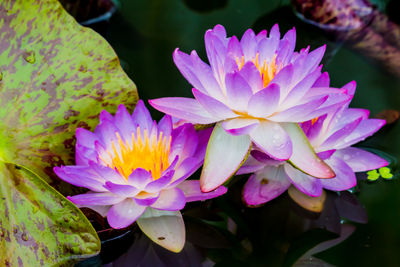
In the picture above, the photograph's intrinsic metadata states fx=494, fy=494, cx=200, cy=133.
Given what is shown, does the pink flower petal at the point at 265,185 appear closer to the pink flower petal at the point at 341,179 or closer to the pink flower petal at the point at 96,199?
the pink flower petal at the point at 341,179

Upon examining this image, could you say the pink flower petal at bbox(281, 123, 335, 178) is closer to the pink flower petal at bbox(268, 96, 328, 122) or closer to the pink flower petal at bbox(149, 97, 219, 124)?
the pink flower petal at bbox(268, 96, 328, 122)

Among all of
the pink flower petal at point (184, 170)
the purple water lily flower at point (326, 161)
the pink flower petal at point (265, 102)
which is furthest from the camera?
the purple water lily flower at point (326, 161)

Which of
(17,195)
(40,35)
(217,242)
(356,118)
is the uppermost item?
(40,35)

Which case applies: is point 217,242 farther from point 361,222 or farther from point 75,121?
point 75,121

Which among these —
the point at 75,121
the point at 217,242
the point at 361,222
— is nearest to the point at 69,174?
the point at 75,121

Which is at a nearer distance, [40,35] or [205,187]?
[205,187]

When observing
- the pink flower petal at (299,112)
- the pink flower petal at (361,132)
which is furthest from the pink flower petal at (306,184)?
the pink flower petal at (299,112)
